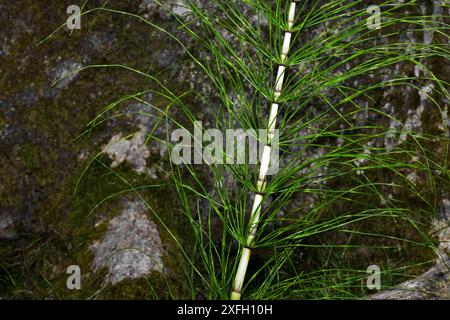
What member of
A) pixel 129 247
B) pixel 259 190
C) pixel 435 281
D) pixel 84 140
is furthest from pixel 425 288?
pixel 84 140

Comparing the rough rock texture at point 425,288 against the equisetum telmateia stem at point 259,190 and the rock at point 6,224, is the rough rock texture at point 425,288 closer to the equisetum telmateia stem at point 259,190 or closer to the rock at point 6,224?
the equisetum telmateia stem at point 259,190

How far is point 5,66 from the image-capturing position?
236 centimetres

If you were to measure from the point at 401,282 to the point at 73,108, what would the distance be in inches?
55.4

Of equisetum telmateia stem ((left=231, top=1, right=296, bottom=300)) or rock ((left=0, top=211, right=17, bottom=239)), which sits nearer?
equisetum telmateia stem ((left=231, top=1, right=296, bottom=300))

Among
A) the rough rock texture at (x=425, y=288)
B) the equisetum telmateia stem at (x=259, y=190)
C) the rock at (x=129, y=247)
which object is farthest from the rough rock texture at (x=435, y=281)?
the rock at (x=129, y=247)

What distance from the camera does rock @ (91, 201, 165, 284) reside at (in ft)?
7.16

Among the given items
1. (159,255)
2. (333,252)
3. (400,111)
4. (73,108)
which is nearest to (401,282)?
(333,252)

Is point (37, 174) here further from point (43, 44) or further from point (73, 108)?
point (43, 44)

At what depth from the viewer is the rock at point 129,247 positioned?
218 cm

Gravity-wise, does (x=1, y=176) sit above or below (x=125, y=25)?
below

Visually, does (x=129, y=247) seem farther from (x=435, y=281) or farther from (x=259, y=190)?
(x=435, y=281)

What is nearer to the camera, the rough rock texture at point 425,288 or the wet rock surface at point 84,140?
the rough rock texture at point 425,288

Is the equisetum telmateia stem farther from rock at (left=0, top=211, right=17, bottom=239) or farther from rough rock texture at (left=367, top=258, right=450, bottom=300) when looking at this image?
rock at (left=0, top=211, right=17, bottom=239)

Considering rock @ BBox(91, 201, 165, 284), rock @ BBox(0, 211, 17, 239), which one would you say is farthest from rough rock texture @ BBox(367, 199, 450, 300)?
rock @ BBox(0, 211, 17, 239)
